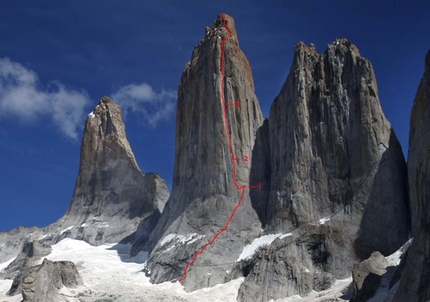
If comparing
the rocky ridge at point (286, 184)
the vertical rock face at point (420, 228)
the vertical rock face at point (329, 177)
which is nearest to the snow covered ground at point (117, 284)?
the rocky ridge at point (286, 184)

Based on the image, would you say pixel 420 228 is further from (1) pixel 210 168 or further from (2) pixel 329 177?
(1) pixel 210 168

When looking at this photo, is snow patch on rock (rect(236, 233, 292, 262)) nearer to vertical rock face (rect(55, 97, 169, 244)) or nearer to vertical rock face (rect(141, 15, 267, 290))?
vertical rock face (rect(141, 15, 267, 290))

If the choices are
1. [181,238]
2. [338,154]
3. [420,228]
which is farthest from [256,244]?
[420,228]

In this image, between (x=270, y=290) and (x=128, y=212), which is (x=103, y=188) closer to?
(x=128, y=212)

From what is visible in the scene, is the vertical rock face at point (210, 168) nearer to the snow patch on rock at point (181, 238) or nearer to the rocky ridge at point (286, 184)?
the snow patch on rock at point (181, 238)

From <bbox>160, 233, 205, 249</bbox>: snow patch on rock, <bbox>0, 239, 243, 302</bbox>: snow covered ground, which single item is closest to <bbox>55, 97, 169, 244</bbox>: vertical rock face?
<bbox>0, 239, 243, 302</bbox>: snow covered ground
